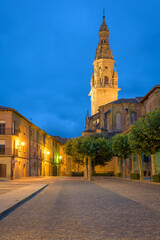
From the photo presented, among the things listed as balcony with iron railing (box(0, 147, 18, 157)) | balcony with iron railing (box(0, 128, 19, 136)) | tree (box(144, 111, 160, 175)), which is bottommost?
balcony with iron railing (box(0, 147, 18, 157))

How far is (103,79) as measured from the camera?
3937 inches

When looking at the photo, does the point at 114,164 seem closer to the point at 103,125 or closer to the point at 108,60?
the point at 103,125

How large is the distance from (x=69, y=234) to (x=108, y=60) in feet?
327

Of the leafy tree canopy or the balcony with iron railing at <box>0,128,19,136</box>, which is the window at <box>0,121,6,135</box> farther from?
the leafy tree canopy

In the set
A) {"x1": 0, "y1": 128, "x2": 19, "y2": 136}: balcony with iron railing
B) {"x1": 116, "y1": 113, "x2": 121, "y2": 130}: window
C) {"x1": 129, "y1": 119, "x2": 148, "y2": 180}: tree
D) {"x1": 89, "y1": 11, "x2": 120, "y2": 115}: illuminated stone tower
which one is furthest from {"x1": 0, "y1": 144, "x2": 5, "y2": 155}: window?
{"x1": 89, "y1": 11, "x2": 120, "y2": 115}: illuminated stone tower

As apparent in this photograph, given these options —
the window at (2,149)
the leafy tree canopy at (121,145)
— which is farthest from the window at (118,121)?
the window at (2,149)

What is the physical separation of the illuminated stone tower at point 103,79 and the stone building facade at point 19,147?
4129cm

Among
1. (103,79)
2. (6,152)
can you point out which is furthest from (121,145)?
(103,79)

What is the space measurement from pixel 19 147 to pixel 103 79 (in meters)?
62.5

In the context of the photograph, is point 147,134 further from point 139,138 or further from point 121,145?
point 121,145

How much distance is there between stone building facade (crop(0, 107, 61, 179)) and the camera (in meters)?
39.0

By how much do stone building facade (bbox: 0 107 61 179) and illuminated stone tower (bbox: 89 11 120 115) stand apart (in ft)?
135

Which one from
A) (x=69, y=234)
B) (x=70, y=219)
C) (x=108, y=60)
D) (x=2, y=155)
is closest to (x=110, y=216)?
(x=70, y=219)

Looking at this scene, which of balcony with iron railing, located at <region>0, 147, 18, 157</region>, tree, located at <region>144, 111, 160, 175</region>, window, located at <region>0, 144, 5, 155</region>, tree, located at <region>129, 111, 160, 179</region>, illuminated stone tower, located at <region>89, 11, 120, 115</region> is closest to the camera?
tree, located at <region>144, 111, 160, 175</region>
